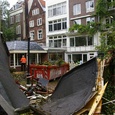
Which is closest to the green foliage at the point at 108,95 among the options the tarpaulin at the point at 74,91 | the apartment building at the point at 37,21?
the tarpaulin at the point at 74,91

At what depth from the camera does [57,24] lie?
3872 cm

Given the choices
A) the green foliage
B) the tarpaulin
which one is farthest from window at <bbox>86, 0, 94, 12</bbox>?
the tarpaulin

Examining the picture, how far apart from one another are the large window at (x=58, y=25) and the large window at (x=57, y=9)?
4.47ft

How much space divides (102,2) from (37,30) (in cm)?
1468

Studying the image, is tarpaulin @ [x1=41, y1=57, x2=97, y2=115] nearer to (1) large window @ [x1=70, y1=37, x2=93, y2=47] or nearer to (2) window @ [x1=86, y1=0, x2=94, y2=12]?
(1) large window @ [x1=70, y1=37, x2=93, y2=47]

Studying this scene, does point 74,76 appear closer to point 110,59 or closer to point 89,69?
point 89,69

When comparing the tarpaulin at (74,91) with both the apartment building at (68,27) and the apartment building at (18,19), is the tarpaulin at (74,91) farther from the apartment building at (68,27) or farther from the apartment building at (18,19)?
the apartment building at (18,19)

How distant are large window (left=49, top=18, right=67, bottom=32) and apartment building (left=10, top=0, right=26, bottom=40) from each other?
8089mm

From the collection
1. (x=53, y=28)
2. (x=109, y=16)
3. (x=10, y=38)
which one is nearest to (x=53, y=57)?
(x=53, y=28)

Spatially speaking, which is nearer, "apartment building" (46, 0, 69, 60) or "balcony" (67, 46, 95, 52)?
"balcony" (67, 46, 95, 52)

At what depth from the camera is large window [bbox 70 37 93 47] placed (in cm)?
3475

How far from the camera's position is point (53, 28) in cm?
3941

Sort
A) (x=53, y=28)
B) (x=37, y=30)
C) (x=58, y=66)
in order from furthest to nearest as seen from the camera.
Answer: (x=37, y=30) < (x=53, y=28) < (x=58, y=66)

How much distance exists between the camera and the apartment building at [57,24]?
3769cm
